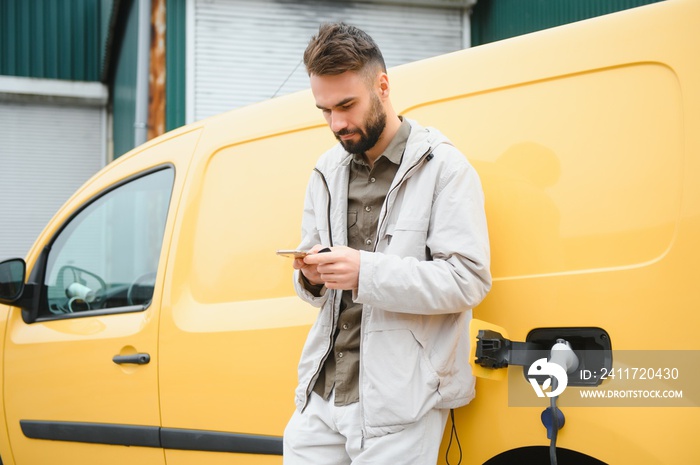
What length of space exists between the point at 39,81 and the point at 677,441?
40.7 feet

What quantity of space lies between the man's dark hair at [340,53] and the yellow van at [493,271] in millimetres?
375

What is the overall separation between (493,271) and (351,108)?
0.59 metres

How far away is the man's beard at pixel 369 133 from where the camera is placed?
212 cm

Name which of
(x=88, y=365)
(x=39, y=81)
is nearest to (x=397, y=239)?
(x=88, y=365)

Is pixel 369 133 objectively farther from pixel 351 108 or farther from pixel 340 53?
pixel 340 53

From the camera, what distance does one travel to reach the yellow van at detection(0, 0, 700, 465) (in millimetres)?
1933

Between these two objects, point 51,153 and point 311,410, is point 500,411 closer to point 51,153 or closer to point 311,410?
point 311,410

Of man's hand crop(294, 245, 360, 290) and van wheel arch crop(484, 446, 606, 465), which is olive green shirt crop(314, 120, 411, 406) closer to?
man's hand crop(294, 245, 360, 290)

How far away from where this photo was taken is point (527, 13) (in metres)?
7.99

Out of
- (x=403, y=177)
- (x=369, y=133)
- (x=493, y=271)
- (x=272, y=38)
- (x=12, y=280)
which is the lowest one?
(x=12, y=280)

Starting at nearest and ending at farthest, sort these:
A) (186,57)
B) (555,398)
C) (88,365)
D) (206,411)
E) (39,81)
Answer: (555,398), (206,411), (88,365), (186,57), (39,81)

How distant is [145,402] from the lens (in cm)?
306

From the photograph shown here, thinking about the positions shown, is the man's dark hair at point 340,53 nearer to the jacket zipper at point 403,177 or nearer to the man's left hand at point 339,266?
the jacket zipper at point 403,177

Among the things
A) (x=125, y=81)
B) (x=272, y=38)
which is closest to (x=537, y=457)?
(x=272, y=38)
